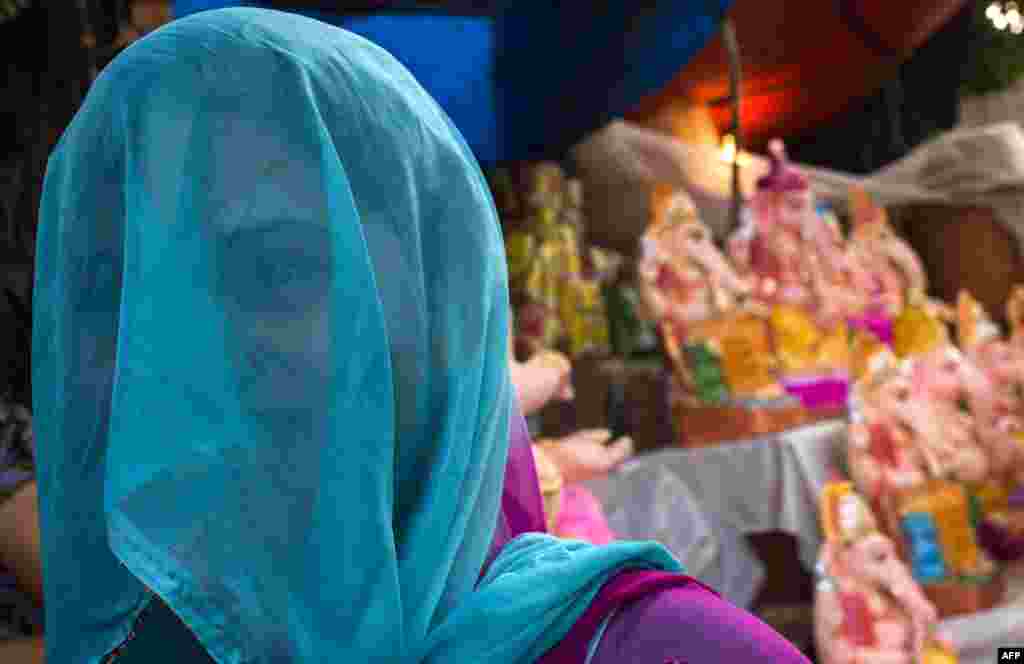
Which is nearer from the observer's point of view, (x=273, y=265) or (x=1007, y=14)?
(x=273, y=265)

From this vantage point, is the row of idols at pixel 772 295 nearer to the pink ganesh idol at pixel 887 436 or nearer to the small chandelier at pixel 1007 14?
the pink ganesh idol at pixel 887 436

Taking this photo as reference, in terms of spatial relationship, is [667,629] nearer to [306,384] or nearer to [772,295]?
[306,384]

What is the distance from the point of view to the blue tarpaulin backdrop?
2.11m

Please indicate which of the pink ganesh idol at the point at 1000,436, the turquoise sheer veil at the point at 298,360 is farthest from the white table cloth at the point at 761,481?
the turquoise sheer veil at the point at 298,360

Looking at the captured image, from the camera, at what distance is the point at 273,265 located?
0.58 meters

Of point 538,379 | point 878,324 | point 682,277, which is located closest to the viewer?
point 538,379

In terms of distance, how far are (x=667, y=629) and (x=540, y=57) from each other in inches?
75.8

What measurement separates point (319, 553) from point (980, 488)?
2.38m

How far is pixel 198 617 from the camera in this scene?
55cm

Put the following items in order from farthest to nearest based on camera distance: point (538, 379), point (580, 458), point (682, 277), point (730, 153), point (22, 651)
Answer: point (730, 153) → point (682, 277) → point (580, 458) → point (538, 379) → point (22, 651)

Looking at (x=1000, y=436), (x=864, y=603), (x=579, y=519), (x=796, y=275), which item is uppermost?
(x=796, y=275)

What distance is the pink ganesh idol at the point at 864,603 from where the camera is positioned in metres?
2.12

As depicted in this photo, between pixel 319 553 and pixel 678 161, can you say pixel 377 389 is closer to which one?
pixel 319 553

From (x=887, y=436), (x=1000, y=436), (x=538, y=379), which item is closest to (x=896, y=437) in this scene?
(x=887, y=436)
